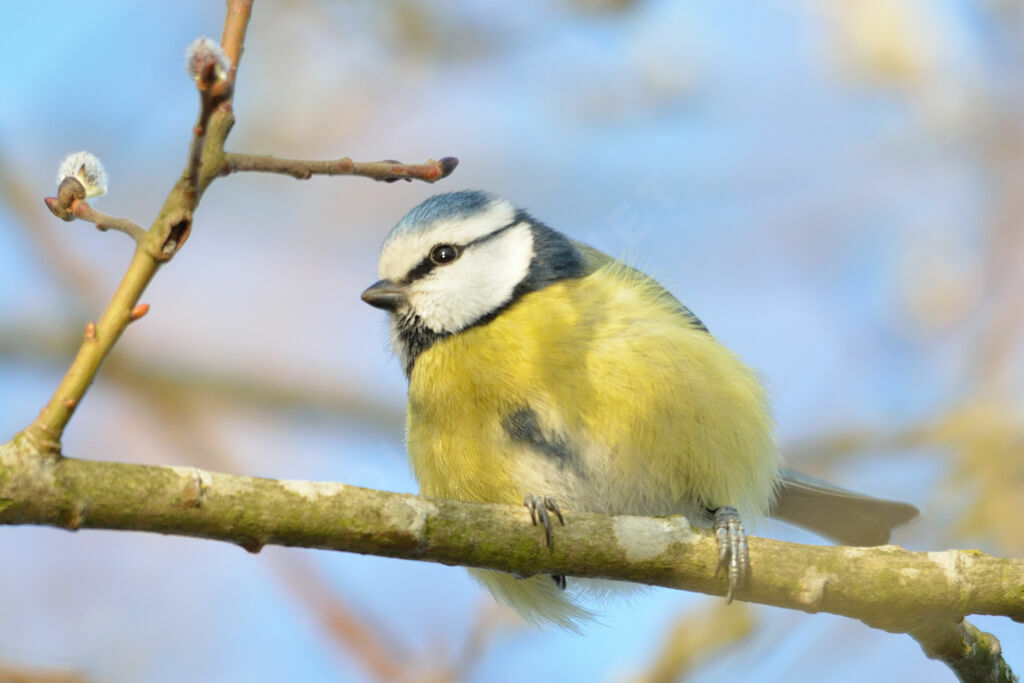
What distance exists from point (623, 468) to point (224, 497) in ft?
4.15

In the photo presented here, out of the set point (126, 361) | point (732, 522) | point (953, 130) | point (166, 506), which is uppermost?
point (953, 130)

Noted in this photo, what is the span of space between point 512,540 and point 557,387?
29.3 inches

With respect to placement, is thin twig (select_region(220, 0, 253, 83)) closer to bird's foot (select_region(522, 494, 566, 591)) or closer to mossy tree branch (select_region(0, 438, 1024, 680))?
mossy tree branch (select_region(0, 438, 1024, 680))

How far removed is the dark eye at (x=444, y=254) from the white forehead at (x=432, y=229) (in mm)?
14

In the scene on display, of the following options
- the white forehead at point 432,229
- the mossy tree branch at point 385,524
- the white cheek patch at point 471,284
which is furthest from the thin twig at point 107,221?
the white forehead at point 432,229

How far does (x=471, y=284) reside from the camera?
2.96m

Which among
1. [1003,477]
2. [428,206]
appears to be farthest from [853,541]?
[428,206]

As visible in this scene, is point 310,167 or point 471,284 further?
point 471,284

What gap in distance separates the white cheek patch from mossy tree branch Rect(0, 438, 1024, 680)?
95 cm

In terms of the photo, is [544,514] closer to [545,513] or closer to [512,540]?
[545,513]

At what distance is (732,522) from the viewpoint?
2.37m

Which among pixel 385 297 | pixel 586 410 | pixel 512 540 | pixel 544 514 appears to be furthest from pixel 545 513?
pixel 385 297

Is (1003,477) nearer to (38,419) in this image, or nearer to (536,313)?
(536,313)

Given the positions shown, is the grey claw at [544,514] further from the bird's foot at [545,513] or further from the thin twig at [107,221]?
the thin twig at [107,221]
